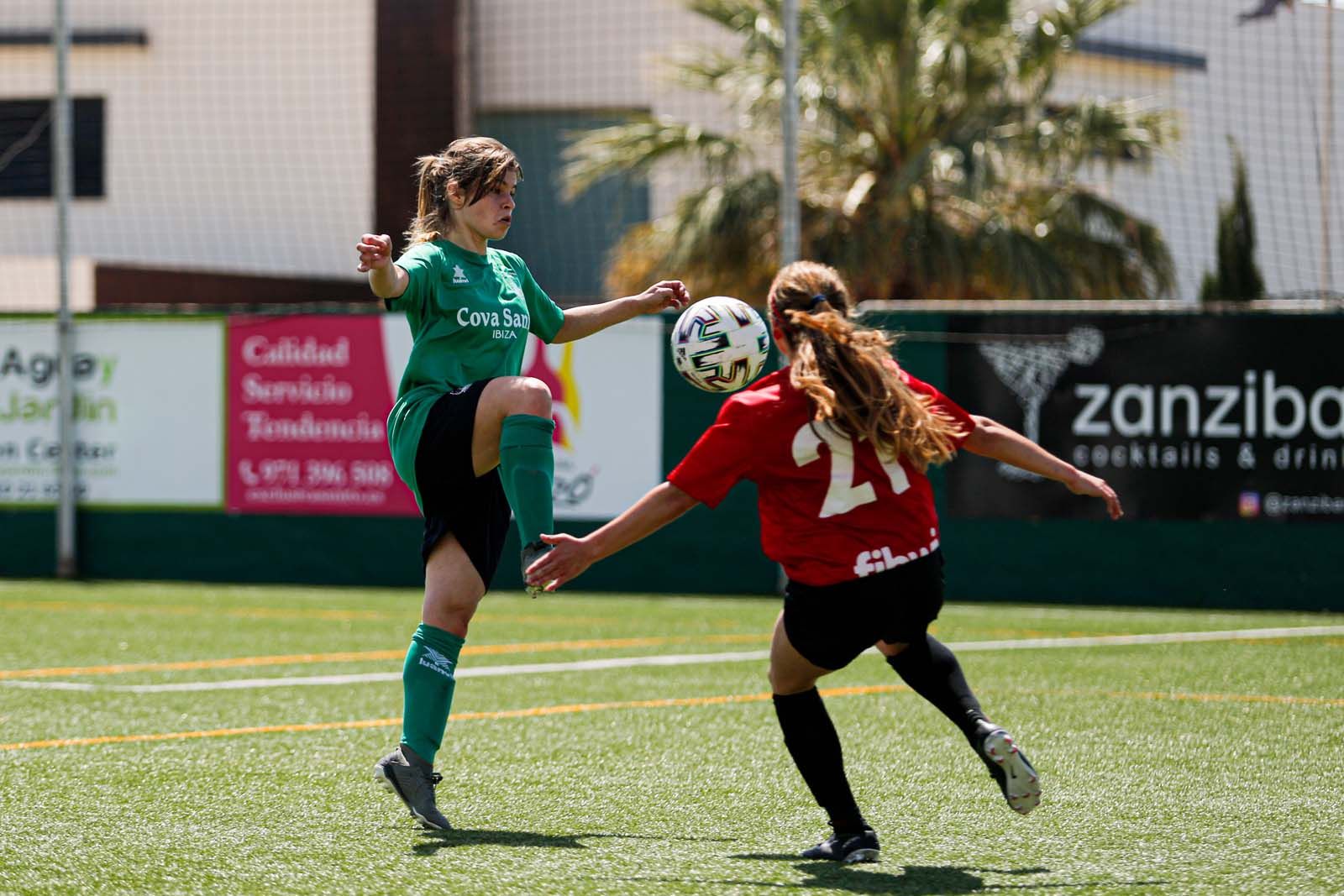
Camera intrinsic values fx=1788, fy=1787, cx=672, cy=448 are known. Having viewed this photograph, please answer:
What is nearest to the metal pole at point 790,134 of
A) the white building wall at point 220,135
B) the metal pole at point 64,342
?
the metal pole at point 64,342

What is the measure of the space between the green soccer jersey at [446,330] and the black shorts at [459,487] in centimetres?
5

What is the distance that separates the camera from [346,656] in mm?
9586

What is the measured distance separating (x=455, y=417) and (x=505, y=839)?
3.87 ft

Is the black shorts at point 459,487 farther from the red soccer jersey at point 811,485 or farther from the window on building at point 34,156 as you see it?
the window on building at point 34,156

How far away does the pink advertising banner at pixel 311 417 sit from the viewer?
1387 cm

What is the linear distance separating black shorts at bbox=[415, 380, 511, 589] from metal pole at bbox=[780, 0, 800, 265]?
26.5 feet

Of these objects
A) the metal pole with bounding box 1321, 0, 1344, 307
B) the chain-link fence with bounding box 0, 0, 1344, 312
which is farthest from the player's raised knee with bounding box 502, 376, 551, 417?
the chain-link fence with bounding box 0, 0, 1344, 312

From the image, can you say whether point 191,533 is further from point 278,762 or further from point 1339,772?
point 1339,772

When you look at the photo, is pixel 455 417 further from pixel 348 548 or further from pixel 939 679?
pixel 348 548

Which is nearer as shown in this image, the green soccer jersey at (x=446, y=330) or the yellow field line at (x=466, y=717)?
the green soccer jersey at (x=446, y=330)

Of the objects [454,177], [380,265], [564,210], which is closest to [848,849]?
[380,265]

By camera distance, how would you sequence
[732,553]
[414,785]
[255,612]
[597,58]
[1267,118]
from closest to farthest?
[414,785], [255,612], [732,553], [1267,118], [597,58]

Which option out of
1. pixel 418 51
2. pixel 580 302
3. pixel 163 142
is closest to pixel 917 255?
pixel 580 302

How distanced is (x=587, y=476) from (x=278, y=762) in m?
7.39
